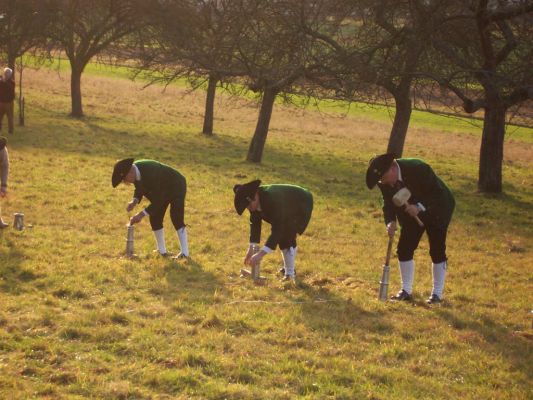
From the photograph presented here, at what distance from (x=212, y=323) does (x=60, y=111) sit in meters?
26.6

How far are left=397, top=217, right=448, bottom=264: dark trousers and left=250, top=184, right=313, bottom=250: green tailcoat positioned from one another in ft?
4.69

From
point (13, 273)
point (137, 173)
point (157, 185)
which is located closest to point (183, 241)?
point (157, 185)

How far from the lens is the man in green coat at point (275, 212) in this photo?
378 inches

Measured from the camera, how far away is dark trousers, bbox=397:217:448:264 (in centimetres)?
954

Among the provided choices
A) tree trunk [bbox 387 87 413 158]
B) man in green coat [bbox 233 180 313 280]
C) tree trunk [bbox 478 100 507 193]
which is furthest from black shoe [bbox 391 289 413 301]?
tree trunk [bbox 387 87 413 158]

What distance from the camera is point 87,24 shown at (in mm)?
31234

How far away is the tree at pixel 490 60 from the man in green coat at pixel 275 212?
843 centimetres

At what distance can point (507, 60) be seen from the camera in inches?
790

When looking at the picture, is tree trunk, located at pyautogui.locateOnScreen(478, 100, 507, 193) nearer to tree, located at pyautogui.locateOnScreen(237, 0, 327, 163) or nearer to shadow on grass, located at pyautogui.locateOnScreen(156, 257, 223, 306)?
tree, located at pyautogui.locateOnScreen(237, 0, 327, 163)

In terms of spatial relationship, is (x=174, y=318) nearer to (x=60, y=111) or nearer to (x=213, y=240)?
(x=213, y=240)

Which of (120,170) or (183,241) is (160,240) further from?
(120,170)

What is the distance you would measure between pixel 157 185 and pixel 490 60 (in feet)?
36.1

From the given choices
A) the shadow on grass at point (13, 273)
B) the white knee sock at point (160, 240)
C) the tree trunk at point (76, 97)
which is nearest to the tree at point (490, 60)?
the white knee sock at point (160, 240)

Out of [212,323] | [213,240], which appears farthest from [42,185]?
[212,323]
